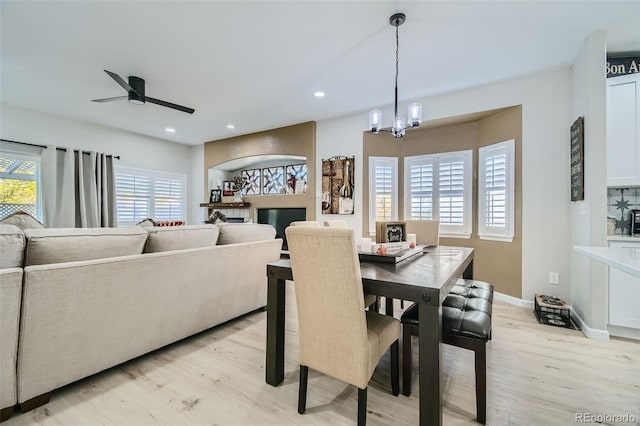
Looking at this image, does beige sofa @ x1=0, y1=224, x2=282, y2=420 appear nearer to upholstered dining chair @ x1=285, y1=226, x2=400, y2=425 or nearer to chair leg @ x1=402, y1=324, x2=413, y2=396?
upholstered dining chair @ x1=285, y1=226, x2=400, y2=425

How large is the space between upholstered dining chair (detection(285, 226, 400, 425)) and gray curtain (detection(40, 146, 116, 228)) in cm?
494

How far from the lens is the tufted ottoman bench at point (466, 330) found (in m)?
1.32

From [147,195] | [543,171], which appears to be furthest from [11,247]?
[147,195]

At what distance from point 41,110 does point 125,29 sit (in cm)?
326

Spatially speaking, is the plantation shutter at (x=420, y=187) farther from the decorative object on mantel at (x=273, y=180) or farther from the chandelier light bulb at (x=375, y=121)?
the decorative object on mantel at (x=273, y=180)

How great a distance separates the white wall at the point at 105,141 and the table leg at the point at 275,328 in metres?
5.10

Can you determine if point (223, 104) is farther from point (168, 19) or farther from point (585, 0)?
point (585, 0)

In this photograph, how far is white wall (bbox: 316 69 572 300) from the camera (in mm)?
2811

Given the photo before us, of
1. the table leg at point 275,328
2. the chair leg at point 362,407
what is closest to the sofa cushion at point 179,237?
the table leg at point 275,328

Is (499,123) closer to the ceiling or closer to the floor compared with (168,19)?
closer to the floor

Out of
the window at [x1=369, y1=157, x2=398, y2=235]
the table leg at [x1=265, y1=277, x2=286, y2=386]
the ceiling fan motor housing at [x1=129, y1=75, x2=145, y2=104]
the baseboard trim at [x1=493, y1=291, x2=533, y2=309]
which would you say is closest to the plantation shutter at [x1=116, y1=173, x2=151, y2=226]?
the ceiling fan motor housing at [x1=129, y1=75, x2=145, y2=104]

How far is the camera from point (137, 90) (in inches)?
123

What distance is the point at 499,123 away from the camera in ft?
10.7

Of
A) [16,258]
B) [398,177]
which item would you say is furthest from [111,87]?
[398,177]
